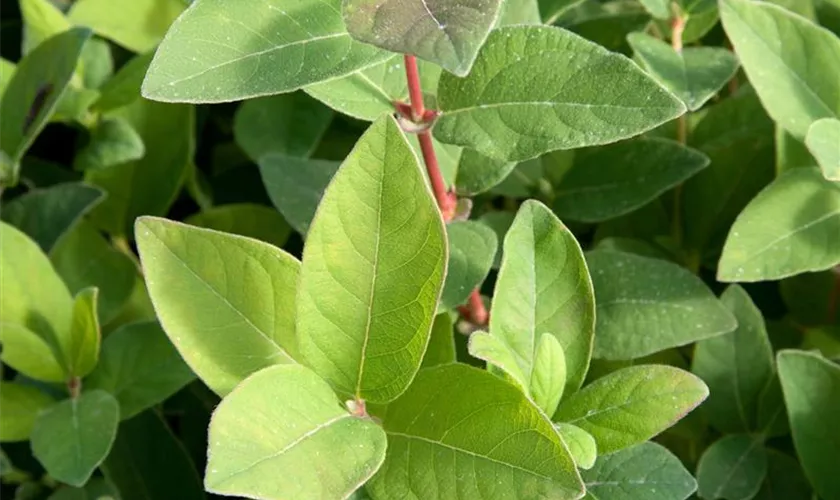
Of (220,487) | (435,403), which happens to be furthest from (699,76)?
(220,487)

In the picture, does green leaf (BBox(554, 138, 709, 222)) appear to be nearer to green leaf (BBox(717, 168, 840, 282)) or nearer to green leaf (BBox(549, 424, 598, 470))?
green leaf (BBox(717, 168, 840, 282))

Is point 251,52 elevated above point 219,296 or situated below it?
above

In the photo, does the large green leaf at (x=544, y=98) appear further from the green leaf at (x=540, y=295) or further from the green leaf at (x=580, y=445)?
the green leaf at (x=580, y=445)

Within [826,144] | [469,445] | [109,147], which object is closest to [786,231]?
[826,144]

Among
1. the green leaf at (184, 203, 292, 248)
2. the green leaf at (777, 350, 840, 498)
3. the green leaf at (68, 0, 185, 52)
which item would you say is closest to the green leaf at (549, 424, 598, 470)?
the green leaf at (777, 350, 840, 498)

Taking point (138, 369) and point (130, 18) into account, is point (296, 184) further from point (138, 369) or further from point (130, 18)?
point (130, 18)

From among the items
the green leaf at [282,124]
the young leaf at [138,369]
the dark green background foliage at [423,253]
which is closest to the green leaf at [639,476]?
the dark green background foliage at [423,253]

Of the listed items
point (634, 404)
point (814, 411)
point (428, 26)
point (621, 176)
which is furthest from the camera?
point (621, 176)
